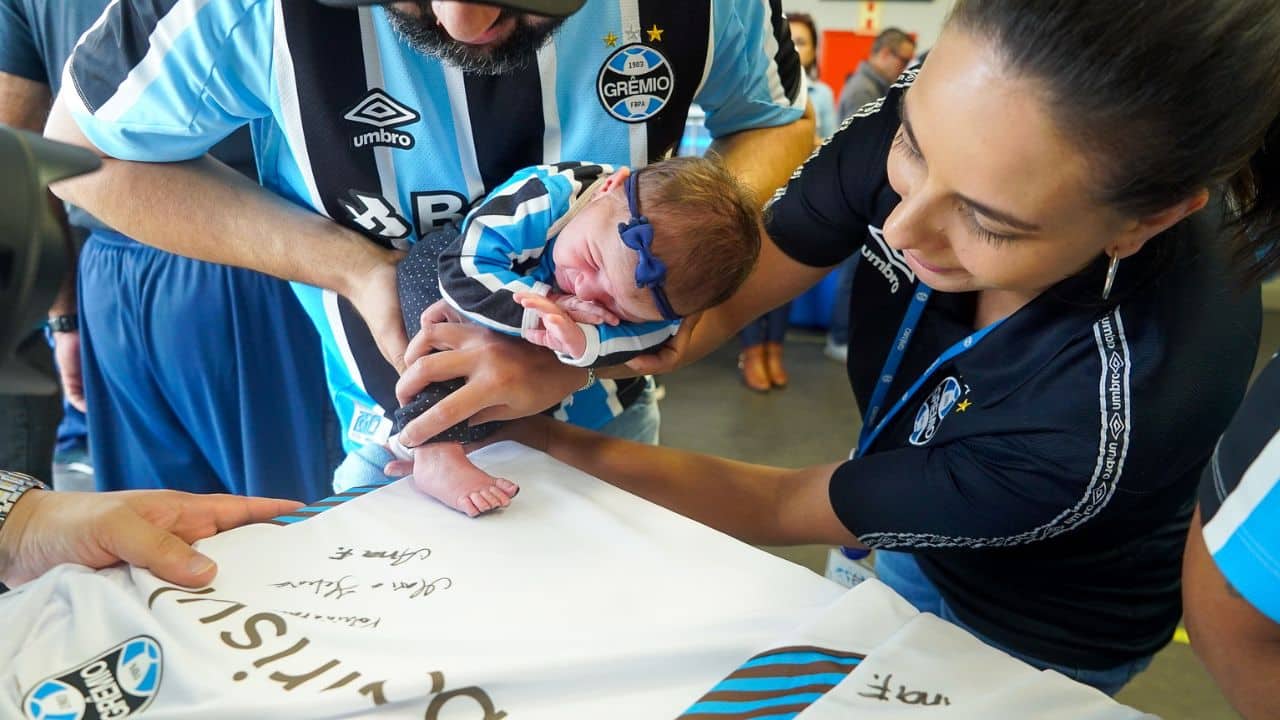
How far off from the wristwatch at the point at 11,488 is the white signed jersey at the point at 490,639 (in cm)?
14

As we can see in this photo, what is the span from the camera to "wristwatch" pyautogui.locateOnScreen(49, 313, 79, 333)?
220cm

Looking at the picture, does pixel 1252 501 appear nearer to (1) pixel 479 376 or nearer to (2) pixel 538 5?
(2) pixel 538 5

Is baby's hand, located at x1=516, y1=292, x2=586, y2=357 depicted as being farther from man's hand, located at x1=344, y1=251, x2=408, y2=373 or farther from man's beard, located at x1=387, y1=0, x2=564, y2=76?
man's beard, located at x1=387, y1=0, x2=564, y2=76

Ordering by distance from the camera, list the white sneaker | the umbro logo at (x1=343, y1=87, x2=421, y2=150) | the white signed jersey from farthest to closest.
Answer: the white sneaker → the umbro logo at (x1=343, y1=87, x2=421, y2=150) → the white signed jersey

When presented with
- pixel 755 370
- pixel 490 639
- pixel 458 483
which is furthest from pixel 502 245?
pixel 755 370

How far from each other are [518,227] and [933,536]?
0.73 metres

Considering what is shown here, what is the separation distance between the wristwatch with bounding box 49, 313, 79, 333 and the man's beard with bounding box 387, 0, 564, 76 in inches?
63.4

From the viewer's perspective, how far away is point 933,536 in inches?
46.9

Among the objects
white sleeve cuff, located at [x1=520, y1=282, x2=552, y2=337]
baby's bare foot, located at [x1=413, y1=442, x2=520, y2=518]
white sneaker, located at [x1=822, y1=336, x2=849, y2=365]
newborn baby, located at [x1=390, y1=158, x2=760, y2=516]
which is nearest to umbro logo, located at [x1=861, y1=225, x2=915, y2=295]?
newborn baby, located at [x1=390, y1=158, x2=760, y2=516]

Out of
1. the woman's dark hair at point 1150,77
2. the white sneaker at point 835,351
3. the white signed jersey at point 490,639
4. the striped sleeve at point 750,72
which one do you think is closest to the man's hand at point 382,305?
the white signed jersey at point 490,639

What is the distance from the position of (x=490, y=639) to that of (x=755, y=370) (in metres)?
4.09

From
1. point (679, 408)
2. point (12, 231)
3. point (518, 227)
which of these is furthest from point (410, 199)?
point (679, 408)

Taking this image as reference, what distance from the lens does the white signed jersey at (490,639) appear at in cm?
80

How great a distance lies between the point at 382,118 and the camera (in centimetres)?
120
